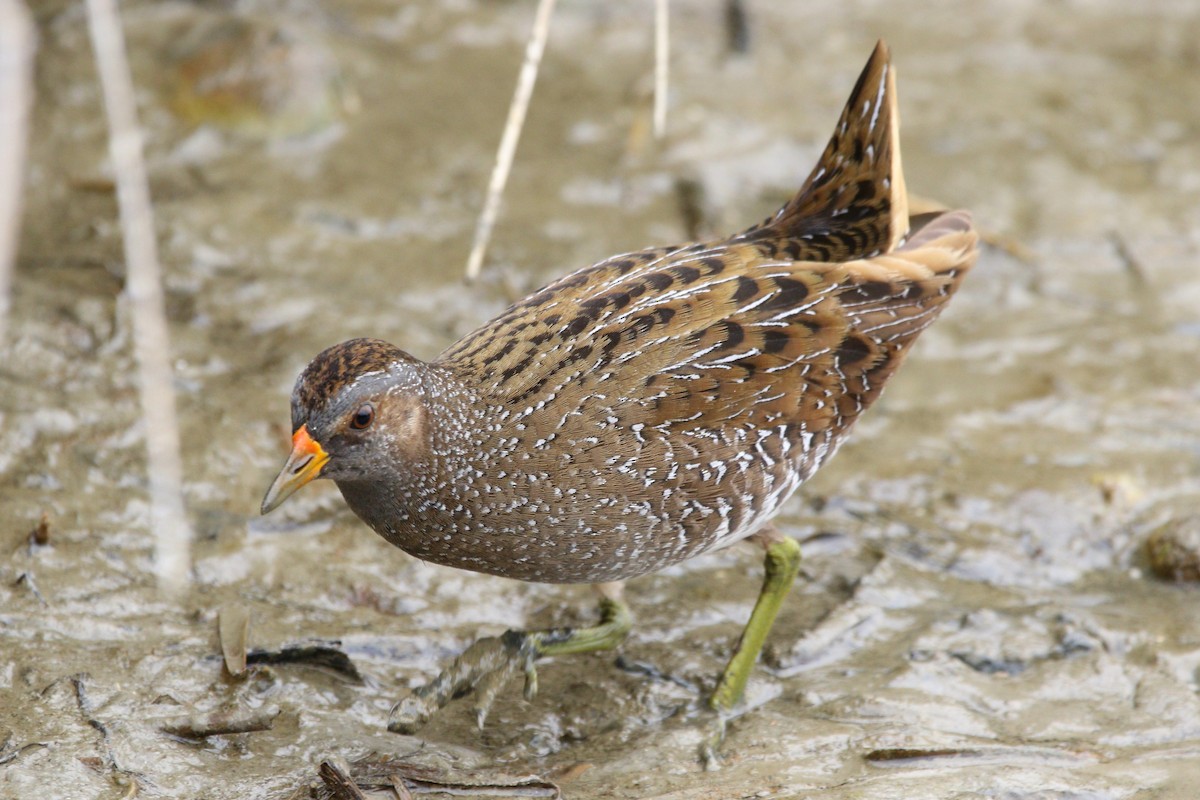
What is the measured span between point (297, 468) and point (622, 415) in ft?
2.98

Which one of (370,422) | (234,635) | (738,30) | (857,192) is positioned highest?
(738,30)

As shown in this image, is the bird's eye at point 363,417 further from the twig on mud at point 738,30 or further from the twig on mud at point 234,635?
the twig on mud at point 738,30

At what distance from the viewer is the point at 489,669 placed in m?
3.99

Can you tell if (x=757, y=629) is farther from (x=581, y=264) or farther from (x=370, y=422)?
(x=581, y=264)

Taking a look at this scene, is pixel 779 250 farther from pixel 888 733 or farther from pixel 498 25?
pixel 498 25

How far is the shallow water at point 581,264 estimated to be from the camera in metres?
3.89

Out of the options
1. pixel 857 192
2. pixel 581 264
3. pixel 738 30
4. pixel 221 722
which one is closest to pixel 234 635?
pixel 221 722

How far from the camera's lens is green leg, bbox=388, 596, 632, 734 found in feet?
12.7

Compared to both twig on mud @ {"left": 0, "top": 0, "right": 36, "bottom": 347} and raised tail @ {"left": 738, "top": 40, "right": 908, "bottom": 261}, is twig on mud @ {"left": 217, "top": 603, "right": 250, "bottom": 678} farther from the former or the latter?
twig on mud @ {"left": 0, "top": 0, "right": 36, "bottom": 347}

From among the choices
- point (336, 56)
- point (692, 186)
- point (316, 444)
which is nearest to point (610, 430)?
point (316, 444)

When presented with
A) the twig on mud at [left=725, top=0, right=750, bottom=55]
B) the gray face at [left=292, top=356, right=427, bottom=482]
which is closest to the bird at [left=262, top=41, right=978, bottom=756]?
the gray face at [left=292, top=356, right=427, bottom=482]

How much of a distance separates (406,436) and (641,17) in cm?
485

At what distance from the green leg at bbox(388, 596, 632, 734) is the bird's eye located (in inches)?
32.3

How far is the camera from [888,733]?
3945 millimetres
